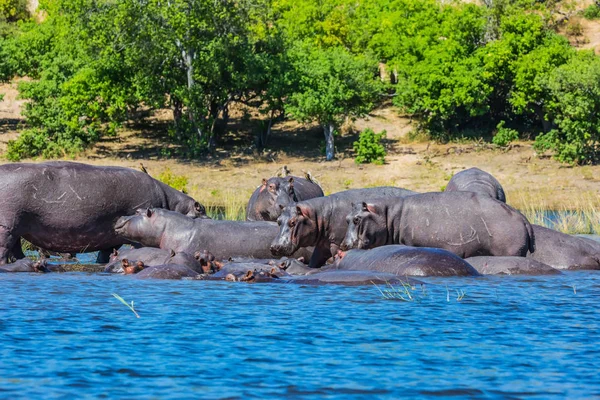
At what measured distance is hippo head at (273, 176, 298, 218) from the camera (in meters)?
17.7

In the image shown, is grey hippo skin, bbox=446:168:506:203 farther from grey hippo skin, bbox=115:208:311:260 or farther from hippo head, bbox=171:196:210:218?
hippo head, bbox=171:196:210:218

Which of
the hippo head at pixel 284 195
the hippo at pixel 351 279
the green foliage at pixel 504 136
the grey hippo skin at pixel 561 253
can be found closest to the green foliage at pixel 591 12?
the green foliage at pixel 504 136

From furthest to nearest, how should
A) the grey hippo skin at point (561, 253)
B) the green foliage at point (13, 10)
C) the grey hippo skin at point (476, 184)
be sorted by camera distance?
the green foliage at point (13, 10)
the grey hippo skin at point (476, 184)
the grey hippo skin at point (561, 253)

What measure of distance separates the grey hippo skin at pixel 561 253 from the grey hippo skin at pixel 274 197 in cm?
402

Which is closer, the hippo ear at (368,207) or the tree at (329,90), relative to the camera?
the hippo ear at (368,207)

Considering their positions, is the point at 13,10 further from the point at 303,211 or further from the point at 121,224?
the point at 303,211

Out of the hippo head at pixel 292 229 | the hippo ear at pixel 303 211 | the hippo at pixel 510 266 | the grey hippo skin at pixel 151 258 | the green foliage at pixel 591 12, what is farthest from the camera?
the green foliage at pixel 591 12

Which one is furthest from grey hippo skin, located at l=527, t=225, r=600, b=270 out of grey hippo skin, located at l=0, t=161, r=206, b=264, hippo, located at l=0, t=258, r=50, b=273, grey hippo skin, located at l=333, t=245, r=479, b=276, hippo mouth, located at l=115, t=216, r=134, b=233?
hippo, located at l=0, t=258, r=50, b=273

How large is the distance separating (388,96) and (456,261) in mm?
43807

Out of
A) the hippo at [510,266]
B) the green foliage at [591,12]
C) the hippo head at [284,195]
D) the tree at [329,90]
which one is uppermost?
the green foliage at [591,12]

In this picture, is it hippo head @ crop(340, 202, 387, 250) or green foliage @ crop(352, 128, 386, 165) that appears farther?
green foliage @ crop(352, 128, 386, 165)

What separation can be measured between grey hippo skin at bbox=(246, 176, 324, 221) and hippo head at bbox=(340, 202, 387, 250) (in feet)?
7.76

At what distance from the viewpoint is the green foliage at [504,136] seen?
159ft

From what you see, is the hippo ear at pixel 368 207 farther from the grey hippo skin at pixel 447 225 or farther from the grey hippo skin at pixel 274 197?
the grey hippo skin at pixel 274 197
